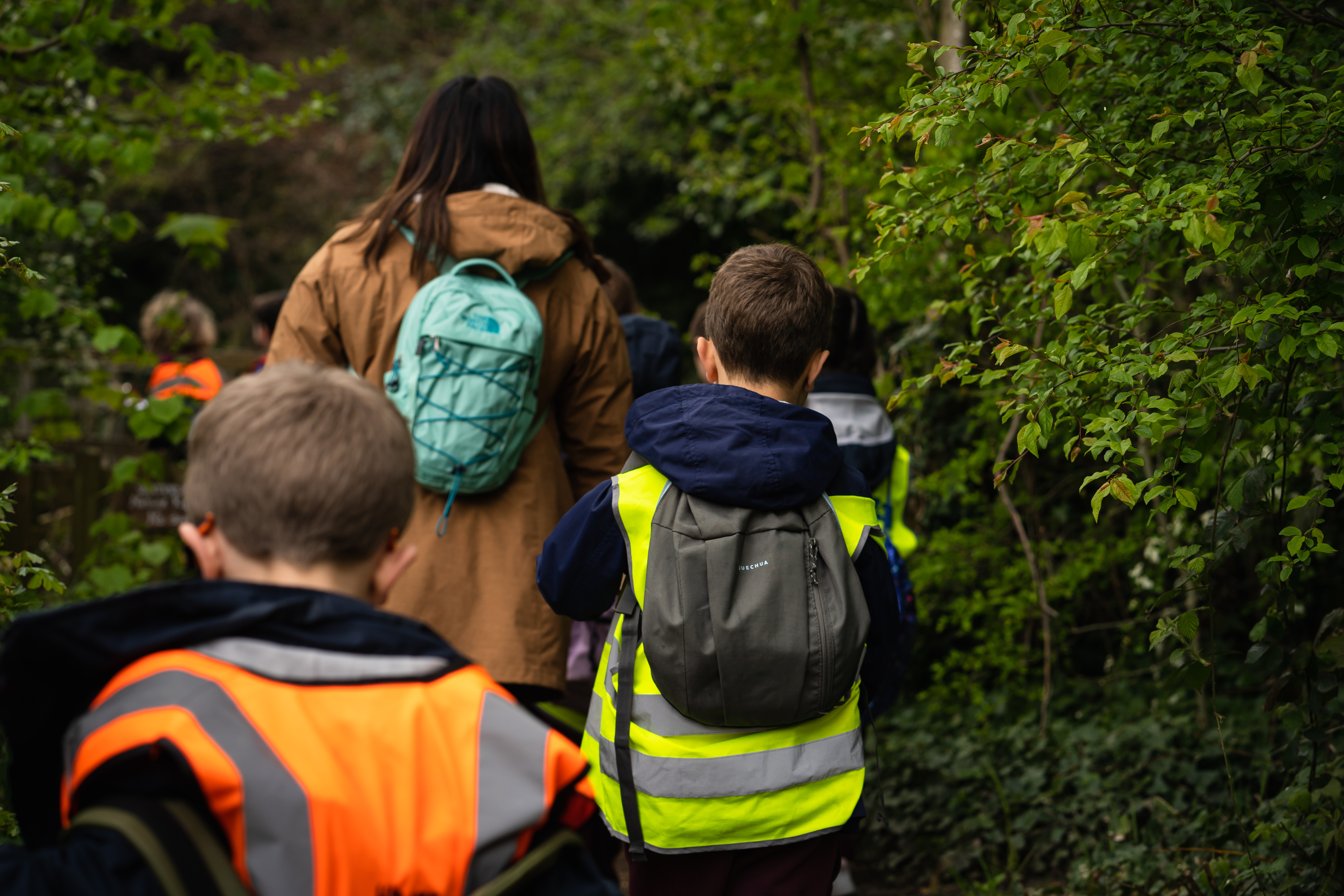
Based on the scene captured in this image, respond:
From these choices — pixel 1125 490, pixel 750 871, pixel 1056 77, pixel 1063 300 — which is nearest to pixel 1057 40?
pixel 1056 77

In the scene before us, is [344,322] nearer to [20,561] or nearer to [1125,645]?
[20,561]

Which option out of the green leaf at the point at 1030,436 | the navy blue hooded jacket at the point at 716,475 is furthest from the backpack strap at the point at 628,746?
the green leaf at the point at 1030,436

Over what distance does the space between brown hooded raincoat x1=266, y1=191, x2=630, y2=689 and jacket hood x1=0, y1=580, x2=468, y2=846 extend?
112 centimetres

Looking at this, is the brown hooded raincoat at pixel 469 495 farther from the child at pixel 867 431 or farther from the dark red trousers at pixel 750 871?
the child at pixel 867 431

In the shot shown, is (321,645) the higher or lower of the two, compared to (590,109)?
lower

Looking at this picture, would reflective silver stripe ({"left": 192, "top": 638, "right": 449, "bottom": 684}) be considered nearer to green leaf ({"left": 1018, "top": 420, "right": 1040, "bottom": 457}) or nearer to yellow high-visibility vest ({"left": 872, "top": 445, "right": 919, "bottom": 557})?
green leaf ({"left": 1018, "top": 420, "right": 1040, "bottom": 457})

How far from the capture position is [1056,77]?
188 centimetres

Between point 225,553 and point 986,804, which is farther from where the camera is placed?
point 986,804

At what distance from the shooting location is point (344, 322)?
2312mm

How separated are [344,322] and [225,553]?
1.22 meters

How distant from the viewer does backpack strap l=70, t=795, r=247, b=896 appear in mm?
959

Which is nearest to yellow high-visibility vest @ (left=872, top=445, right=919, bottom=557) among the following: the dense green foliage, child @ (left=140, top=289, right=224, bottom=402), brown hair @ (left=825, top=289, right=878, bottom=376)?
brown hair @ (left=825, top=289, right=878, bottom=376)

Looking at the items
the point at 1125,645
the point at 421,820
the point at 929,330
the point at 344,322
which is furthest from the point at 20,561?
the point at 1125,645

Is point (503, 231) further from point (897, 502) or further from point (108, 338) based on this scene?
point (108, 338)
